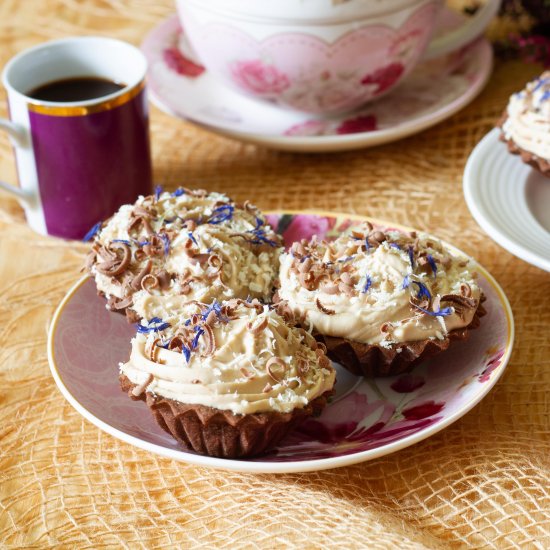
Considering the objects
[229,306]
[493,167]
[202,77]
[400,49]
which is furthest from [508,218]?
[202,77]

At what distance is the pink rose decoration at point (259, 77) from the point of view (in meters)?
2.27

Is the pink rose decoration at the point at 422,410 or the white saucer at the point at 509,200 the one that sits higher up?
the white saucer at the point at 509,200

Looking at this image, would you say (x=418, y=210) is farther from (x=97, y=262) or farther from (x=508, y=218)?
(x=97, y=262)

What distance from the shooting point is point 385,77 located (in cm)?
232

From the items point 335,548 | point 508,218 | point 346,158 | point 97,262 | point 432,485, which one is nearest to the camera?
point 335,548

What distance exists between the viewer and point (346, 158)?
2.41m

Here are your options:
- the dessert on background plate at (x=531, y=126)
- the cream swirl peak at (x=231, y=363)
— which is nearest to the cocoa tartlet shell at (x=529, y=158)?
the dessert on background plate at (x=531, y=126)

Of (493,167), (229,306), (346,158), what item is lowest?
(346,158)

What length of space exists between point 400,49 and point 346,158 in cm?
31

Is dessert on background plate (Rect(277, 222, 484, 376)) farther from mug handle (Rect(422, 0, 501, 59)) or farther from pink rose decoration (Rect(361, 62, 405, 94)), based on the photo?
mug handle (Rect(422, 0, 501, 59))

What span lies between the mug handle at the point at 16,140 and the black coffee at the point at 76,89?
0.44ft

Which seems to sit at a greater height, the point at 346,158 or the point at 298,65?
the point at 298,65

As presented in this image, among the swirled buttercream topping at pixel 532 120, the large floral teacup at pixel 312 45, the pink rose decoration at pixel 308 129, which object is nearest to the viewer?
the swirled buttercream topping at pixel 532 120

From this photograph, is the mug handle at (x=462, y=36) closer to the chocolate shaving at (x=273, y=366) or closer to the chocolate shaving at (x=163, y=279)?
the chocolate shaving at (x=163, y=279)
